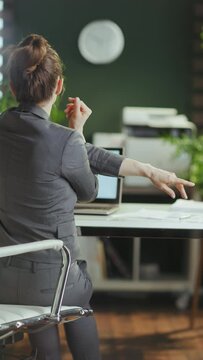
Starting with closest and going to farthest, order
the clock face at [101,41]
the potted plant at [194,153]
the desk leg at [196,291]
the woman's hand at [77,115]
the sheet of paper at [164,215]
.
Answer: the woman's hand at [77,115] < the sheet of paper at [164,215] < the desk leg at [196,291] < the potted plant at [194,153] < the clock face at [101,41]

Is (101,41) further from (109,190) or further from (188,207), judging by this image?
(188,207)

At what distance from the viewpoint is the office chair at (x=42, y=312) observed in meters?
2.08

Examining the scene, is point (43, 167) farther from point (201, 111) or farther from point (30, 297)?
point (201, 111)

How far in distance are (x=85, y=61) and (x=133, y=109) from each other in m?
0.57

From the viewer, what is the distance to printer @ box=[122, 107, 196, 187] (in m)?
4.48

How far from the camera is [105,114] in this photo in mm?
5059

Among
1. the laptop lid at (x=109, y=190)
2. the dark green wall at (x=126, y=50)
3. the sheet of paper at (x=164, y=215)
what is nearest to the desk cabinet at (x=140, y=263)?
the dark green wall at (x=126, y=50)

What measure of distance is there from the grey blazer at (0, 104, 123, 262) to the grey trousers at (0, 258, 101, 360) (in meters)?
0.05

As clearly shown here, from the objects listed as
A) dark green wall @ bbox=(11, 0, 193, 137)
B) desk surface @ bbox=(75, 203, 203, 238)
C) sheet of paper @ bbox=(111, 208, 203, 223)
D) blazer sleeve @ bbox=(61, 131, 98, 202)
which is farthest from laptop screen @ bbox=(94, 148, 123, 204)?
dark green wall @ bbox=(11, 0, 193, 137)

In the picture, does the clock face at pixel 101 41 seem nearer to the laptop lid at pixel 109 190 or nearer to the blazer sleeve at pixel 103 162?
the laptop lid at pixel 109 190

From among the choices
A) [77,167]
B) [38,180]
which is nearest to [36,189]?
[38,180]

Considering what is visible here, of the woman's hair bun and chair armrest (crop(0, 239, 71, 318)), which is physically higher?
the woman's hair bun

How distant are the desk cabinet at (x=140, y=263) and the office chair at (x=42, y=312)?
89.2 inches

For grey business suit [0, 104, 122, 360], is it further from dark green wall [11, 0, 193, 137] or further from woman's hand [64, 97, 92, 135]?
dark green wall [11, 0, 193, 137]
